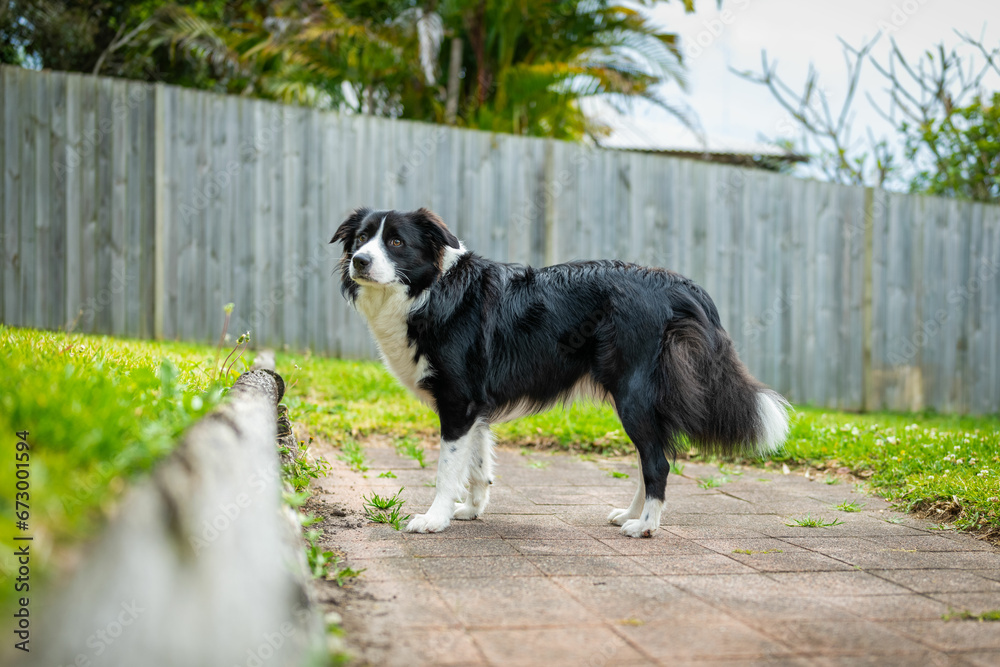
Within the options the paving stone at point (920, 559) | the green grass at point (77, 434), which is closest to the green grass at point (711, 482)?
the paving stone at point (920, 559)

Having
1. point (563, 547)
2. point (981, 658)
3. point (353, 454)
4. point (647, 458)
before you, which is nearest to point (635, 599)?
point (563, 547)

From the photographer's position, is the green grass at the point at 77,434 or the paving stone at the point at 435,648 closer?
the green grass at the point at 77,434

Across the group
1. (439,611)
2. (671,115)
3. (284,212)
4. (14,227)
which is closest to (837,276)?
(671,115)

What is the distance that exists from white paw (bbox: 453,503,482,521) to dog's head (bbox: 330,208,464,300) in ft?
3.27

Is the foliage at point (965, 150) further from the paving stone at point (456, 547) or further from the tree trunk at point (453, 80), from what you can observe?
the paving stone at point (456, 547)

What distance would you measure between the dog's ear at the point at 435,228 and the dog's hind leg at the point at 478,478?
86cm

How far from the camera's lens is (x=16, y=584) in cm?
135

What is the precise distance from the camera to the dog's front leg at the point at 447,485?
3.10 meters

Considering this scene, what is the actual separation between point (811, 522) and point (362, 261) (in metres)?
2.31

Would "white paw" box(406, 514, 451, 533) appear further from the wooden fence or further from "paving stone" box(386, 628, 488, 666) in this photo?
the wooden fence

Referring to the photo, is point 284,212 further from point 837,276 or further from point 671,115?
point 671,115

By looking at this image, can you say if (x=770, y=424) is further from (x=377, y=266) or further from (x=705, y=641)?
(x=377, y=266)

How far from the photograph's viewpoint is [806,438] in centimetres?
508

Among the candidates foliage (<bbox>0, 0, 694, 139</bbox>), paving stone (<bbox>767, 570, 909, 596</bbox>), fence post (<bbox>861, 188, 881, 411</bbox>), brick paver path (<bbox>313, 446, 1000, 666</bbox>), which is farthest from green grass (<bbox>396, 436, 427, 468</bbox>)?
fence post (<bbox>861, 188, 881, 411</bbox>)
